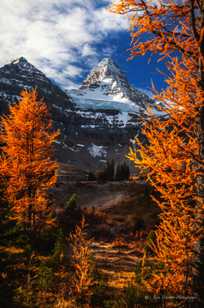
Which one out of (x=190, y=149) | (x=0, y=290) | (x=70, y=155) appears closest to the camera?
(x=190, y=149)

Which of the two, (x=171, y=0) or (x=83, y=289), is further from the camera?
(x=83, y=289)

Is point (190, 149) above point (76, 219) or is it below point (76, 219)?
above

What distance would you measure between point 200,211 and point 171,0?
390cm

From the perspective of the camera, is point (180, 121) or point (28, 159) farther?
point (28, 159)

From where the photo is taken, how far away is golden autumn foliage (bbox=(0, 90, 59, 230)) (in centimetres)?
Answer: 1302

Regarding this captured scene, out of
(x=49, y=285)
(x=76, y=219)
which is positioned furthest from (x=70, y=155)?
(x=49, y=285)

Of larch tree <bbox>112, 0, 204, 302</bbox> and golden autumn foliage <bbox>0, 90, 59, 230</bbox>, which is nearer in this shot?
larch tree <bbox>112, 0, 204, 302</bbox>

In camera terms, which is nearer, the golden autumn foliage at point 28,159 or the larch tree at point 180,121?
the larch tree at point 180,121

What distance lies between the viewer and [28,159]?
13305mm

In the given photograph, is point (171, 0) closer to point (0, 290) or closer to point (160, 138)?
point (160, 138)

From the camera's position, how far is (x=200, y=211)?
14.8 feet

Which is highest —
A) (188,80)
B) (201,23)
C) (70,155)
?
(201,23)

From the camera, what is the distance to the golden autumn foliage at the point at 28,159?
1302 centimetres

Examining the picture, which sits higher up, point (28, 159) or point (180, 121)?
point (180, 121)
